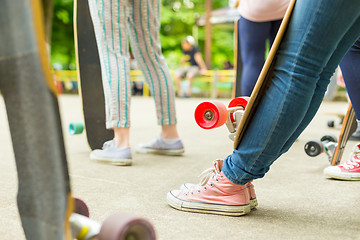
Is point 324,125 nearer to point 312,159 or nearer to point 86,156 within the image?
point 312,159

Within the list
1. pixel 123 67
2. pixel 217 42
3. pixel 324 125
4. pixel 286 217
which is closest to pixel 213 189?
pixel 286 217

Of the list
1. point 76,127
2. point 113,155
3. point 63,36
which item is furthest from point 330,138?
point 63,36

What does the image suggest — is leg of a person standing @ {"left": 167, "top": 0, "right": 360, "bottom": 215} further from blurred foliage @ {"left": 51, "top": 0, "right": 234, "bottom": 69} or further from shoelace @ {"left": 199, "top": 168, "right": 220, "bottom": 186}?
blurred foliage @ {"left": 51, "top": 0, "right": 234, "bottom": 69}

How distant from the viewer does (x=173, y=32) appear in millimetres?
18438

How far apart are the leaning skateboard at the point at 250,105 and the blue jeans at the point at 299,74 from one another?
1cm

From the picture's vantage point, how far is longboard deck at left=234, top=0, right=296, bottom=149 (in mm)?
1141

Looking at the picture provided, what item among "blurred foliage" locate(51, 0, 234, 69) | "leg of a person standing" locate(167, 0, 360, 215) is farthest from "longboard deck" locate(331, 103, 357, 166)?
"blurred foliage" locate(51, 0, 234, 69)

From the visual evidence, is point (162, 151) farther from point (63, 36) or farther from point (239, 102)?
point (63, 36)

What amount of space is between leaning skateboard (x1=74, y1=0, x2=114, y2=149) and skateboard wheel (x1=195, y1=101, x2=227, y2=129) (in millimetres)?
1178

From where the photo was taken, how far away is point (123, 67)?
2.28 metres

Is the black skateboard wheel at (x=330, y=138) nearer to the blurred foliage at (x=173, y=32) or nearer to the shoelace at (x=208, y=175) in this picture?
the shoelace at (x=208, y=175)

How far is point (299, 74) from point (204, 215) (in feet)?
1.83

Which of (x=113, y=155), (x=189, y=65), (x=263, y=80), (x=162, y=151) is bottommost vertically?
(x=189, y=65)

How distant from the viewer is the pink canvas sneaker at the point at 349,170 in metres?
1.89
